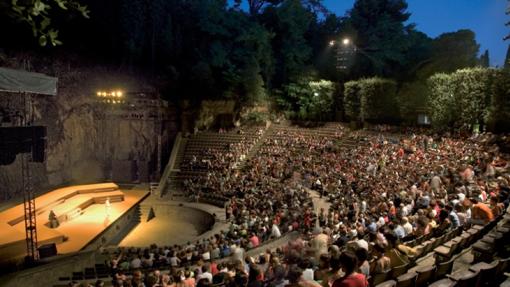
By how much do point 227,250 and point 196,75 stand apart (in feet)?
67.4

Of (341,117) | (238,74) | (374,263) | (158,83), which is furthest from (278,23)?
(374,263)

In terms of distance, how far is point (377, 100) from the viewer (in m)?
30.8

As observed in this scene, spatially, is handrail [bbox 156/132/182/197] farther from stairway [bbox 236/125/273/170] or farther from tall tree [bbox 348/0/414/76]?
tall tree [bbox 348/0/414/76]

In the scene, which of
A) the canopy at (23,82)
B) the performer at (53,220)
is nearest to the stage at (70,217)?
the performer at (53,220)

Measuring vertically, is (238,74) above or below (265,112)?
above

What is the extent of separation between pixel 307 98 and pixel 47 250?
2765 cm

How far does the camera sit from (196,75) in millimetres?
29672

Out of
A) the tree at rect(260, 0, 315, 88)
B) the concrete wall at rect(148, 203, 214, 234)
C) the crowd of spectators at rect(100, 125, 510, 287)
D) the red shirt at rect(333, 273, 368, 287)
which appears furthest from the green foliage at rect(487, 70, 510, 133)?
the red shirt at rect(333, 273, 368, 287)

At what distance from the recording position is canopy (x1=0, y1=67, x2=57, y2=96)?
1145 cm

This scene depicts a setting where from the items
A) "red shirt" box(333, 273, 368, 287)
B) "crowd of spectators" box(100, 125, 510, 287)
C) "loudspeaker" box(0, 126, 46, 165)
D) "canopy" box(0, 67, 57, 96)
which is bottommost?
"crowd of spectators" box(100, 125, 510, 287)

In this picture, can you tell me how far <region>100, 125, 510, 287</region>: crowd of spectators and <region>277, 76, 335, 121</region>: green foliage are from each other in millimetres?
6934

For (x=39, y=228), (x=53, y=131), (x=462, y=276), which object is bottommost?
(x=39, y=228)

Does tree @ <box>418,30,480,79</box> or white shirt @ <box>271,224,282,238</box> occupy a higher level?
tree @ <box>418,30,480,79</box>

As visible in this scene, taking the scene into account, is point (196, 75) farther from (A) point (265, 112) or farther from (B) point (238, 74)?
(A) point (265, 112)
